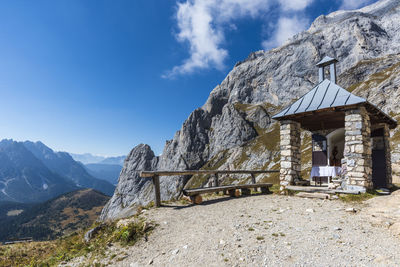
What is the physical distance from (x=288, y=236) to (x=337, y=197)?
20.0 feet

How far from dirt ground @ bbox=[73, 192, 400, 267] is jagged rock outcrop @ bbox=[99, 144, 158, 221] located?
12202 centimetres

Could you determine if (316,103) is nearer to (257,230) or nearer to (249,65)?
(257,230)

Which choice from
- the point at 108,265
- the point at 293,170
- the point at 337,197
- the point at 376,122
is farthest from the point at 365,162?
the point at 108,265

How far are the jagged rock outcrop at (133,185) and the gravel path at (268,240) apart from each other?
122 m

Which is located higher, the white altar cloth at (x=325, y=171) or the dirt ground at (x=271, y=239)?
the white altar cloth at (x=325, y=171)

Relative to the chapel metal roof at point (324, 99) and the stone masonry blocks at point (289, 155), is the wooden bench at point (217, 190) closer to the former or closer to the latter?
the stone masonry blocks at point (289, 155)

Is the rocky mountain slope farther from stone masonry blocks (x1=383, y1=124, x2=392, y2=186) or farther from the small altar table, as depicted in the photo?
the small altar table

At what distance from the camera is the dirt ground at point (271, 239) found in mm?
5156

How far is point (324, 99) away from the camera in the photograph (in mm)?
13297

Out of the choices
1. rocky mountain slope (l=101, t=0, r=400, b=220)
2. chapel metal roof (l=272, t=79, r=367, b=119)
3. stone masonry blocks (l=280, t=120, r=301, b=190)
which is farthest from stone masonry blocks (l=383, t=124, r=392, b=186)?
rocky mountain slope (l=101, t=0, r=400, b=220)

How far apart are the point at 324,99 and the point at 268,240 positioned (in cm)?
1019

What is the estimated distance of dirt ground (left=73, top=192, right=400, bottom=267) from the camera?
5156 millimetres

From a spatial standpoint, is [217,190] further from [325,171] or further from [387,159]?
[387,159]

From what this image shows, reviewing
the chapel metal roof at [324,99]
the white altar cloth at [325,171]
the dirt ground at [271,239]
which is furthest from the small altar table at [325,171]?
the dirt ground at [271,239]
